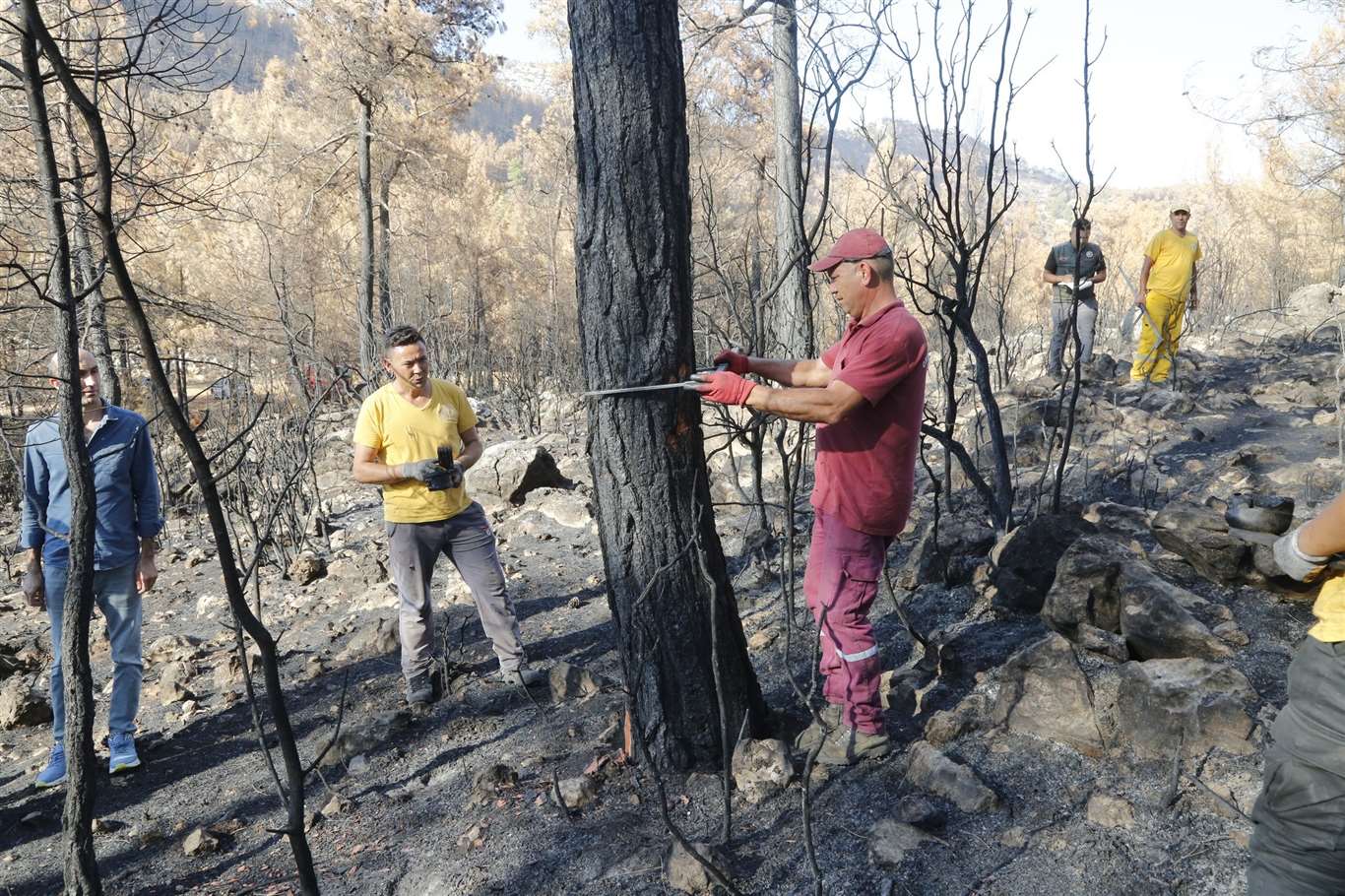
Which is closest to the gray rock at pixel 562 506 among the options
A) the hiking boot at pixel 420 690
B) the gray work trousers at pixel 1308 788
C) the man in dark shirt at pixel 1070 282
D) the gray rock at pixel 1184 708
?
the hiking boot at pixel 420 690

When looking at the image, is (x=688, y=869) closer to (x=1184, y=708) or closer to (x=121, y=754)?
(x=1184, y=708)

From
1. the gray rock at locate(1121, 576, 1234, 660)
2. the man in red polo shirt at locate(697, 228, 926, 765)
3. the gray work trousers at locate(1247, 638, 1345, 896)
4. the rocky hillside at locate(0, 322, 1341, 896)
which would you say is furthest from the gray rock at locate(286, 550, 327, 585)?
the gray work trousers at locate(1247, 638, 1345, 896)

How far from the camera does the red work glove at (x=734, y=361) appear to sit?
293 cm

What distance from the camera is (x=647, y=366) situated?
2.56 metres

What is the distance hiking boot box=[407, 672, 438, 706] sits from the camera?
3.58 meters

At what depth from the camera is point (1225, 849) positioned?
6.70 feet

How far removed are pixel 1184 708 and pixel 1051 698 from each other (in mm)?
351

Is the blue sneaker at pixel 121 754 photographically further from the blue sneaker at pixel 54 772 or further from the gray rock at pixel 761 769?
the gray rock at pixel 761 769

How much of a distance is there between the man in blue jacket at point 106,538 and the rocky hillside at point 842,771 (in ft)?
0.88

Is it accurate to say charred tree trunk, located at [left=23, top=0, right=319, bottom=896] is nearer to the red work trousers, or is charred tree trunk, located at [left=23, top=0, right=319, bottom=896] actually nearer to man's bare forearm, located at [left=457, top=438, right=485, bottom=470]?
the red work trousers

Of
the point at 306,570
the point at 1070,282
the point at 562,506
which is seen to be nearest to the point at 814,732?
the point at 562,506

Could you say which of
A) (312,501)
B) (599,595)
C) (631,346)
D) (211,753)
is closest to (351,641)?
(211,753)

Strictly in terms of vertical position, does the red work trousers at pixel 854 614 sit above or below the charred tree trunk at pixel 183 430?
below

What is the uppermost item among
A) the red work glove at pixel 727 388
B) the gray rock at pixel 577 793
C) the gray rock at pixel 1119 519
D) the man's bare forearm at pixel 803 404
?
the red work glove at pixel 727 388
